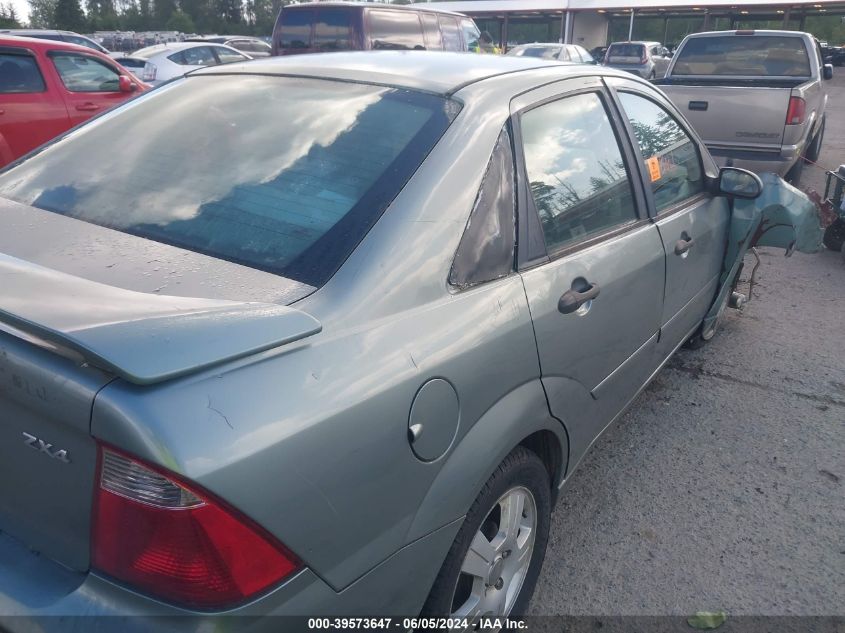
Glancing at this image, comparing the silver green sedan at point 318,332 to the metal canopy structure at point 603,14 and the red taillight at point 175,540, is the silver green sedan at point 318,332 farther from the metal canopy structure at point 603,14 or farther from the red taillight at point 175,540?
the metal canopy structure at point 603,14

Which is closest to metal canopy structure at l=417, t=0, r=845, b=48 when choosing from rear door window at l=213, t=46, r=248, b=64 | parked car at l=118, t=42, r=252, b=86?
A: rear door window at l=213, t=46, r=248, b=64

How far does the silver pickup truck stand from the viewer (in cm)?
748

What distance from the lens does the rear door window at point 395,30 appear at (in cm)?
1098

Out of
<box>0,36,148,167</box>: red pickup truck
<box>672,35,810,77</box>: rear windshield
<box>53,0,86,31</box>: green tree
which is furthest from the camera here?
<box>53,0,86,31</box>: green tree

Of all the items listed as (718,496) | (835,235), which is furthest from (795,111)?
(718,496)

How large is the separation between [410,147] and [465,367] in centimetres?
66

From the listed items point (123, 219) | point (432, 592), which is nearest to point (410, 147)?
point (123, 219)

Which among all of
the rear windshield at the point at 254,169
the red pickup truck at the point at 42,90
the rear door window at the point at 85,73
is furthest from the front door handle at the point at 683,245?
the rear door window at the point at 85,73

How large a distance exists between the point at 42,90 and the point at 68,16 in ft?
152

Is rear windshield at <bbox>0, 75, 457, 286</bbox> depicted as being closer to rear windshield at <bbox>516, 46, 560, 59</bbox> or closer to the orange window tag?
the orange window tag

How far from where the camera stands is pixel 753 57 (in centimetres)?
924

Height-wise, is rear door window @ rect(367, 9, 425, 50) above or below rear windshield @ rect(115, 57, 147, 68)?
above

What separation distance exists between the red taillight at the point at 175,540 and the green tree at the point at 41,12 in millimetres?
58826

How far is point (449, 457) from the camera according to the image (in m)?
1.70
